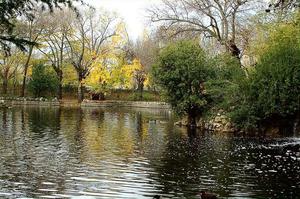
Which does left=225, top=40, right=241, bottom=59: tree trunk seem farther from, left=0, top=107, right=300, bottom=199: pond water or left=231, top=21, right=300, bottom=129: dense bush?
left=0, top=107, right=300, bottom=199: pond water

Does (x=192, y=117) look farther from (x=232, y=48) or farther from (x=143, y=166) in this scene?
(x=143, y=166)

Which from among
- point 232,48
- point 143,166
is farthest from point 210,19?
point 143,166

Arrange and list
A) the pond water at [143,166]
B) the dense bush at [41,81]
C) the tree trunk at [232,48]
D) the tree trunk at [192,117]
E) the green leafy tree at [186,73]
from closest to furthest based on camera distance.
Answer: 1. the pond water at [143,166]
2. the green leafy tree at [186,73]
3. the tree trunk at [192,117]
4. the tree trunk at [232,48]
5. the dense bush at [41,81]

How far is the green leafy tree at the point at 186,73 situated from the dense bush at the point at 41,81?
102ft

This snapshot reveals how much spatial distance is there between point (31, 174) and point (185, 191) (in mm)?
4526

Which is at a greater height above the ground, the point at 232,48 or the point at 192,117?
the point at 232,48

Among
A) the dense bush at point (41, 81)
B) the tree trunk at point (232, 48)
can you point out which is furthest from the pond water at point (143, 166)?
the dense bush at point (41, 81)

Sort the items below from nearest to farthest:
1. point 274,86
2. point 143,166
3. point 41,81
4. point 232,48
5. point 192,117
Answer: point 143,166
point 274,86
point 192,117
point 232,48
point 41,81

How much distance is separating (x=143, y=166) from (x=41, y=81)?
4702 cm

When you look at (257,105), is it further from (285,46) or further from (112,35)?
(112,35)

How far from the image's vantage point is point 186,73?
30.9 metres

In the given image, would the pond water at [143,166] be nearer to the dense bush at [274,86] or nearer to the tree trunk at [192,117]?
the dense bush at [274,86]

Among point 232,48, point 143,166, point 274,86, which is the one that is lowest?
point 143,166

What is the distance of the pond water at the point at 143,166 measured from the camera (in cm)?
1129
